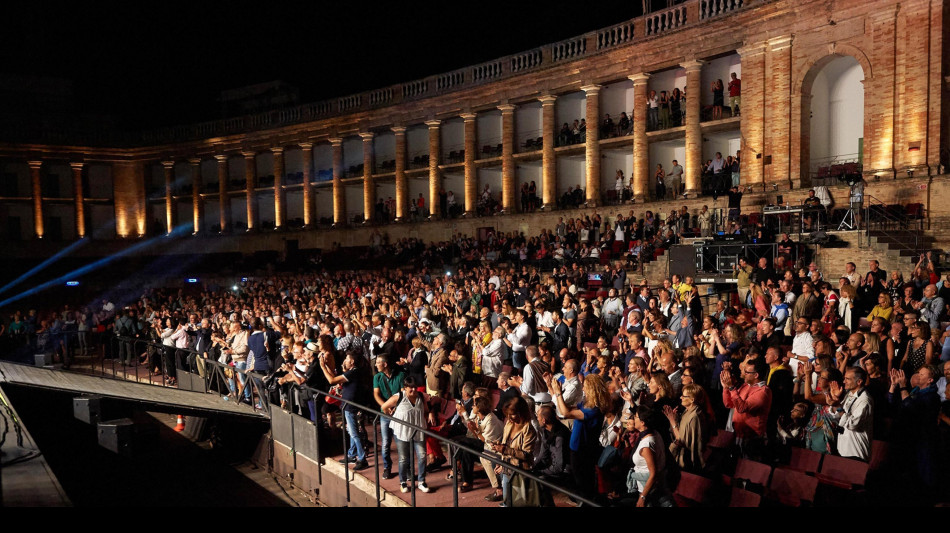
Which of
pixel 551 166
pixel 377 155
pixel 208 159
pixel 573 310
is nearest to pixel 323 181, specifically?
pixel 377 155

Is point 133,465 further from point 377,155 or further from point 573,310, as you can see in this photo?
point 377,155

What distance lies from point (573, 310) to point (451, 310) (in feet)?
13.7

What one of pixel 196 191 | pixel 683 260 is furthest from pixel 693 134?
pixel 196 191

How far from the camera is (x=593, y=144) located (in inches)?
1091

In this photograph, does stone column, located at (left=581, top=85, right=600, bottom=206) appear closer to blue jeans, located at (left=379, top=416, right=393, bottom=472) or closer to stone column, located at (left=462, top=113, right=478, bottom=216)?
stone column, located at (left=462, top=113, right=478, bottom=216)

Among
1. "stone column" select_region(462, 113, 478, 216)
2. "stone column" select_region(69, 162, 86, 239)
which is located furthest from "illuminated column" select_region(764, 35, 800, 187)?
"stone column" select_region(69, 162, 86, 239)

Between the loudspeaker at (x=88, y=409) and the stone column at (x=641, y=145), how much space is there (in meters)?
20.6

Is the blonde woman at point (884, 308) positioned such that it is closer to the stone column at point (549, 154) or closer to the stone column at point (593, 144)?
the stone column at point (593, 144)

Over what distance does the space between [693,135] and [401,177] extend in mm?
15588

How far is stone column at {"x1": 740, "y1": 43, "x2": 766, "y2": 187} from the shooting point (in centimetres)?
2219

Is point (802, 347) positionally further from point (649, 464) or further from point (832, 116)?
point (832, 116)

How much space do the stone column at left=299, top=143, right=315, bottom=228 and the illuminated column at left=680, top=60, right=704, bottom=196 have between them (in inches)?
855

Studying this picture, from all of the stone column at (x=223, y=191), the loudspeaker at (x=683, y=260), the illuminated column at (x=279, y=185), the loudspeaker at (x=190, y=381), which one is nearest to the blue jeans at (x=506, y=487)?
the loudspeaker at (x=190, y=381)

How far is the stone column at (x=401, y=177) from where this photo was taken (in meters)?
34.6
